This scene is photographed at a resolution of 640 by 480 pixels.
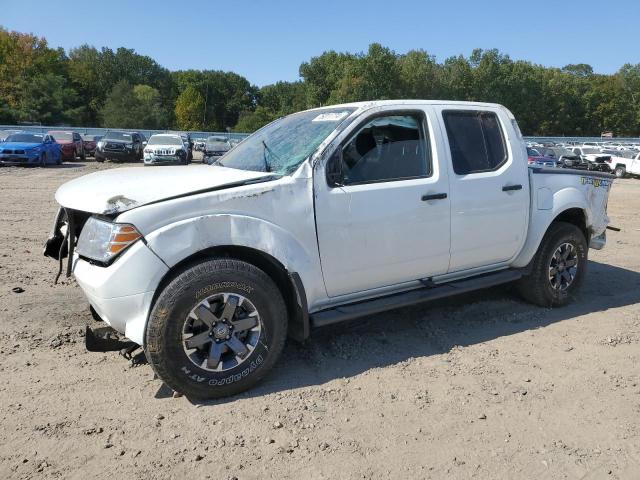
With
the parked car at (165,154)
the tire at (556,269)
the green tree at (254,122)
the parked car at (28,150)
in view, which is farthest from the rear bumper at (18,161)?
the green tree at (254,122)

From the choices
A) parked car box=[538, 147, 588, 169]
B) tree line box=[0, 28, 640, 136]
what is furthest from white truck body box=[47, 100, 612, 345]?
tree line box=[0, 28, 640, 136]

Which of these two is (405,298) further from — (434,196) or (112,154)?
(112,154)

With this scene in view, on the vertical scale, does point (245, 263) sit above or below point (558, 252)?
above

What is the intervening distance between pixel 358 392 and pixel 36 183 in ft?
52.1

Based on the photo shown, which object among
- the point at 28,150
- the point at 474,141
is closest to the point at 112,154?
the point at 28,150

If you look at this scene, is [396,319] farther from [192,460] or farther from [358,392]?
[192,460]

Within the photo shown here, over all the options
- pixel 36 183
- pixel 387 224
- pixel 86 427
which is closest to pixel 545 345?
pixel 387 224

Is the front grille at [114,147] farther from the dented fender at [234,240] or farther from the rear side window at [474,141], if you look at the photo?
the dented fender at [234,240]

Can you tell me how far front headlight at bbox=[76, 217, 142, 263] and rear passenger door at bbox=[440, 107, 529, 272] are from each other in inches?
98.8

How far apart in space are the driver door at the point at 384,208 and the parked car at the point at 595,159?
1231 inches

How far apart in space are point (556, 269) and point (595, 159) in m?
31.7

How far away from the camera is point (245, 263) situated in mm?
3510

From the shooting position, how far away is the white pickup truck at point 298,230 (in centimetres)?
329

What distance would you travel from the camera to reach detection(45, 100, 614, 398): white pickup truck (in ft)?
10.8
